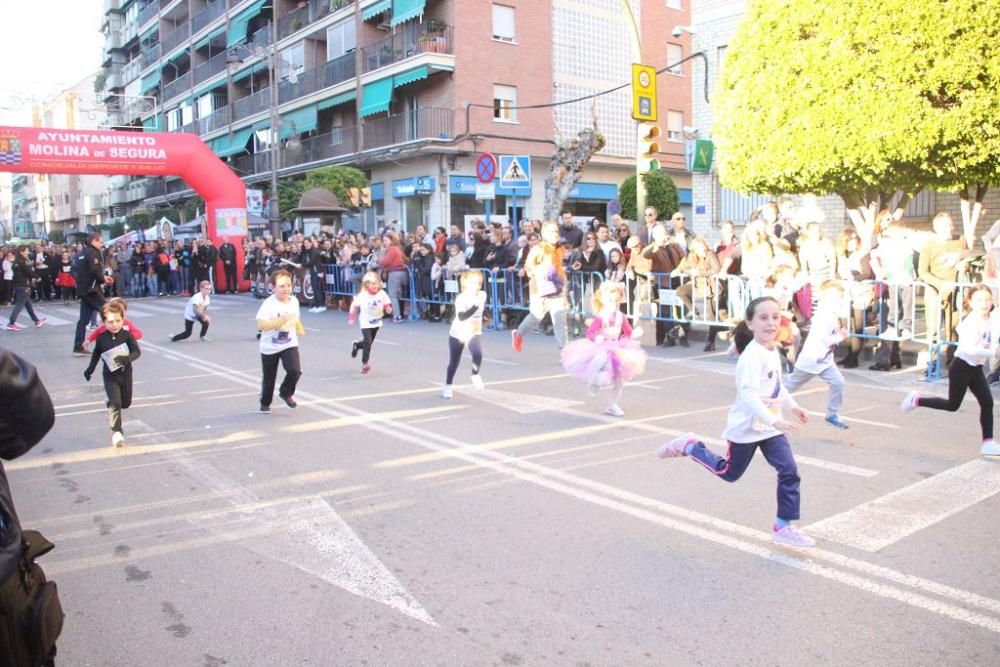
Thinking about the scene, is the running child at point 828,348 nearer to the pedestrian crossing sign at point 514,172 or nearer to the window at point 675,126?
the pedestrian crossing sign at point 514,172

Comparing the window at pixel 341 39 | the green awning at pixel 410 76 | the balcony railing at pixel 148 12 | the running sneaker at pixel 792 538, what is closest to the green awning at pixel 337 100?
the window at pixel 341 39

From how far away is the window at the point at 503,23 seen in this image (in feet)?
111

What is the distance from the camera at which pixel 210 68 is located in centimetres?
5219

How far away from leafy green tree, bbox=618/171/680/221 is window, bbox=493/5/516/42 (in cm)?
722

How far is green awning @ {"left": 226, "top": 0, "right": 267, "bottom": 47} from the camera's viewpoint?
44.4 m

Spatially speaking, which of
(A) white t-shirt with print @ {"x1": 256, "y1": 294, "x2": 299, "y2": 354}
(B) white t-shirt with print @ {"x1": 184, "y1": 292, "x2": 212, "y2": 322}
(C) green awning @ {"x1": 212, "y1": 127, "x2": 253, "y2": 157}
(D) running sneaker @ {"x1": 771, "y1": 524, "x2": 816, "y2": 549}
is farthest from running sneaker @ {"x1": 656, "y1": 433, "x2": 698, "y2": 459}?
(C) green awning @ {"x1": 212, "y1": 127, "x2": 253, "y2": 157}

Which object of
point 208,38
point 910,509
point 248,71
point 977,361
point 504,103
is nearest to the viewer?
point 910,509

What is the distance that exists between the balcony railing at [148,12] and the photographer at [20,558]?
6586cm

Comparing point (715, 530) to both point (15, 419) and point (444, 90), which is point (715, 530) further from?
point (444, 90)

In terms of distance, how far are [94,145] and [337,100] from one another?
11736mm

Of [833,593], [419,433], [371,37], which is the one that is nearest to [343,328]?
[419,433]

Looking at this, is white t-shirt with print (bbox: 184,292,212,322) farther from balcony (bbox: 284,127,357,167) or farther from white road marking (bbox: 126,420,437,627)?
balcony (bbox: 284,127,357,167)

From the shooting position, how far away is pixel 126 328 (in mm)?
7957

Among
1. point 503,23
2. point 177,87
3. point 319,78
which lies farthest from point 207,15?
point 503,23
